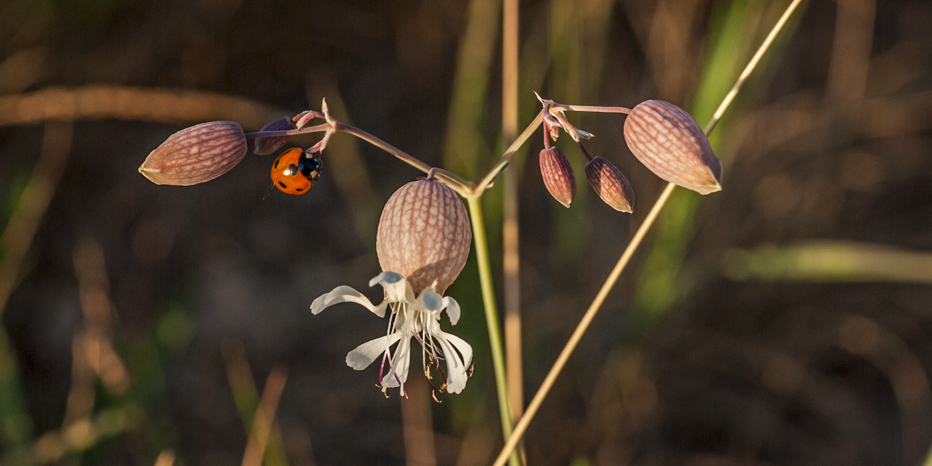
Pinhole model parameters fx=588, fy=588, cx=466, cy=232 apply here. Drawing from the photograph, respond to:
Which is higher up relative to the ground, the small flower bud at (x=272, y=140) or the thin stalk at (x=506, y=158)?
the thin stalk at (x=506, y=158)

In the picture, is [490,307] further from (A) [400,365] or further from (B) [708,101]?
(B) [708,101]

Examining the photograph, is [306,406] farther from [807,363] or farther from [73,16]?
[807,363]

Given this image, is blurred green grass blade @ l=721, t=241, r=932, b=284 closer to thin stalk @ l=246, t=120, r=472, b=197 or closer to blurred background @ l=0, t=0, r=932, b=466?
blurred background @ l=0, t=0, r=932, b=466

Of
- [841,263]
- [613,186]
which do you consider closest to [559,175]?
[613,186]

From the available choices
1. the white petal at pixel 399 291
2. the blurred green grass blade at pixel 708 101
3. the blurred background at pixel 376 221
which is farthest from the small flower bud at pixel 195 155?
the blurred green grass blade at pixel 708 101

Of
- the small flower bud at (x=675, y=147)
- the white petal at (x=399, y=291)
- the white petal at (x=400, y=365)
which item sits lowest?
the white petal at (x=400, y=365)

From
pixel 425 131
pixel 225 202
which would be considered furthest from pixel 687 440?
pixel 225 202

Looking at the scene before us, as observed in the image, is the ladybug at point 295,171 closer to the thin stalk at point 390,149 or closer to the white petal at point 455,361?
the thin stalk at point 390,149

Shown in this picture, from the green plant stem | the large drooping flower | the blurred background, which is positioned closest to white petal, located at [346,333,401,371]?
the large drooping flower
